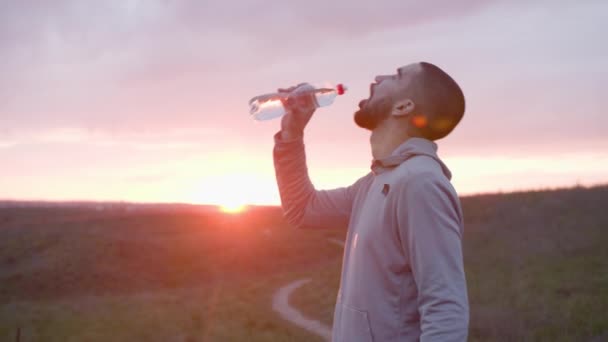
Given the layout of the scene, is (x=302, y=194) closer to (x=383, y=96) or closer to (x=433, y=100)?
(x=383, y=96)

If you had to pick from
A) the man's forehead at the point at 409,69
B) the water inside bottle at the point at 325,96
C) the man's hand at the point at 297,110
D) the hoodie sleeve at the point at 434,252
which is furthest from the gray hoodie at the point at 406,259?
the water inside bottle at the point at 325,96

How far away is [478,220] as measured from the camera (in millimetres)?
40844

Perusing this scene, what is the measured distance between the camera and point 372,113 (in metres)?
2.40

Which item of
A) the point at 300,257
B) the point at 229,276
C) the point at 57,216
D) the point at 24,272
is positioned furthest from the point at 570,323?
the point at 57,216

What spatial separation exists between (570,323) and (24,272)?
29.7 m

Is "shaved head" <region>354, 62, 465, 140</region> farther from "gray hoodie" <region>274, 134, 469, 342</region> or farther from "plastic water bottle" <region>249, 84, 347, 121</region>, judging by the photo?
"plastic water bottle" <region>249, 84, 347, 121</region>

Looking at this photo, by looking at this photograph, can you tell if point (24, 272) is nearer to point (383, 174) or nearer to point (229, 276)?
point (229, 276)

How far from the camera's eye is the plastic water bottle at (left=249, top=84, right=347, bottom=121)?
109 inches

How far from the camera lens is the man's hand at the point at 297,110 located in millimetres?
2668

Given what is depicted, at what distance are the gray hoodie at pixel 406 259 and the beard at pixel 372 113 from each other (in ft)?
0.64

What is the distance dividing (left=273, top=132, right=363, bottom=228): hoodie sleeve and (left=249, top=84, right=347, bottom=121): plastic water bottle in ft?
0.72

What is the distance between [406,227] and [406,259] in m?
0.14

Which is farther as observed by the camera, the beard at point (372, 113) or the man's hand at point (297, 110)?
the man's hand at point (297, 110)

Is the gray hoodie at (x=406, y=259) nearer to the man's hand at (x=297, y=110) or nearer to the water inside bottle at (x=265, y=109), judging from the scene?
the man's hand at (x=297, y=110)
